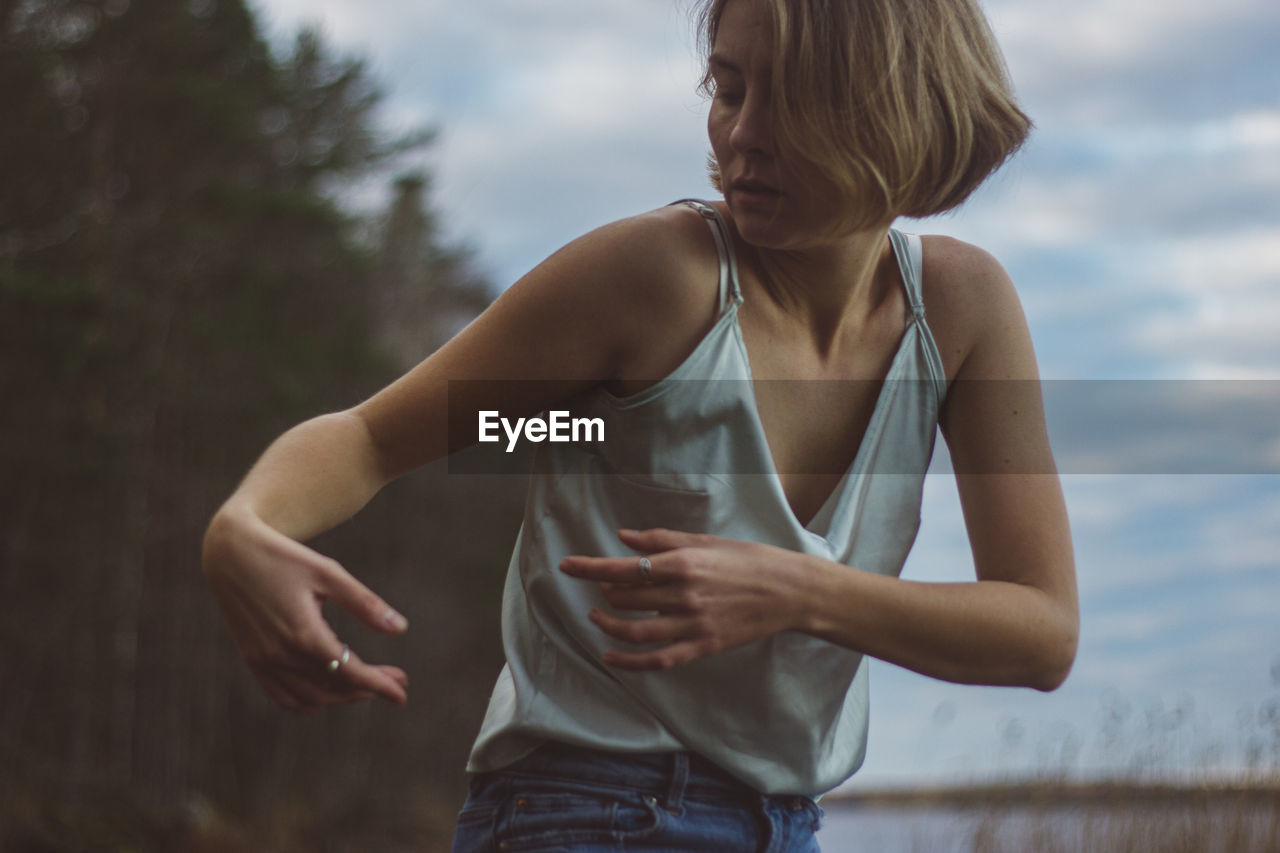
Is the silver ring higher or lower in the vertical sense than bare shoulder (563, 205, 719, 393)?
lower

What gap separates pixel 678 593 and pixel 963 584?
35 cm

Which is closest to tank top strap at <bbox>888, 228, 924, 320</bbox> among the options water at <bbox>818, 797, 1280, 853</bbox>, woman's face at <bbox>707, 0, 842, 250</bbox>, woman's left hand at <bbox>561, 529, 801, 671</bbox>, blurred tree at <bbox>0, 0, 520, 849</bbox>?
woman's face at <bbox>707, 0, 842, 250</bbox>

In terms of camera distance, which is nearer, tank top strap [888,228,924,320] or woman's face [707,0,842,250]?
woman's face [707,0,842,250]

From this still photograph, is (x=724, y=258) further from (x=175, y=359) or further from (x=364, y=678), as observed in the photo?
(x=175, y=359)

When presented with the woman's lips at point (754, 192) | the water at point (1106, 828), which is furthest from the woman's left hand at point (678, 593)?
the water at point (1106, 828)

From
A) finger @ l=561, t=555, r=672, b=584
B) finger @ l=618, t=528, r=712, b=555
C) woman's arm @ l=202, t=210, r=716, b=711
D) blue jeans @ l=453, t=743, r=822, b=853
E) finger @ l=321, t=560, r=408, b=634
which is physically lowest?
blue jeans @ l=453, t=743, r=822, b=853

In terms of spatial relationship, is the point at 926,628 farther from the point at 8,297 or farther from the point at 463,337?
the point at 8,297

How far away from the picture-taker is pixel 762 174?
3.79 ft

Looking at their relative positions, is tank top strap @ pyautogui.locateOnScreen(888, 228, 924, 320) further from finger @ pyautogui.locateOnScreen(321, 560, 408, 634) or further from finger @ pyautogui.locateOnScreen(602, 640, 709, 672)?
finger @ pyautogui.locateOnScreen(321, 560, 408, 634)

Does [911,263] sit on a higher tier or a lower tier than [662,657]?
higher

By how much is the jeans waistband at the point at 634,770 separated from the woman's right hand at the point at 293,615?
24cm

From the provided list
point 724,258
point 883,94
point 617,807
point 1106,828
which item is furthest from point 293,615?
point 1106,828

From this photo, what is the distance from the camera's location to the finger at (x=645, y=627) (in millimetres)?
921

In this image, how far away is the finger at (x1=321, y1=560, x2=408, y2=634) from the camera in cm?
90
